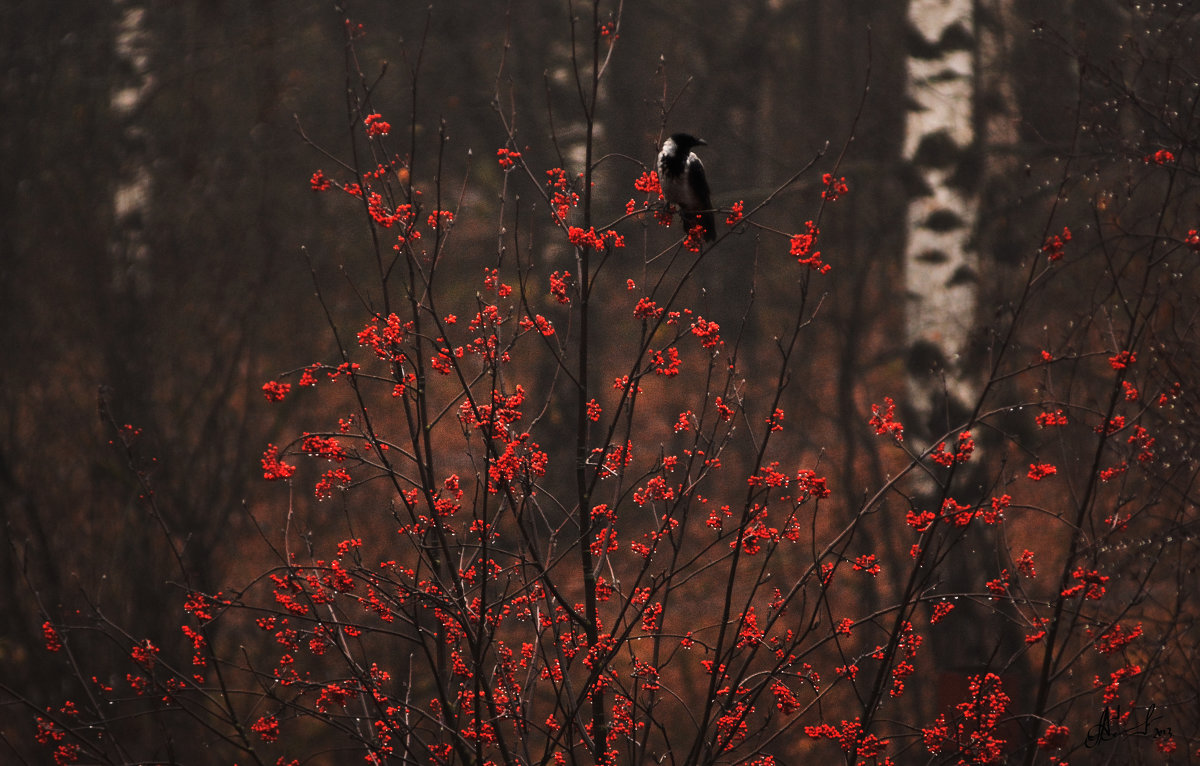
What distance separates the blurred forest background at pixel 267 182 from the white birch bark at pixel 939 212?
0.08 m

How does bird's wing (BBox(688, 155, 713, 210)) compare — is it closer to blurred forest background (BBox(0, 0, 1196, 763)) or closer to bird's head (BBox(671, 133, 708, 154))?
bird's head (BBox(671, 133, 708, 154))

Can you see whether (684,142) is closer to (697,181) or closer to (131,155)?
(697,181)

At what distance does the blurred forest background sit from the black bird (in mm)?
1903

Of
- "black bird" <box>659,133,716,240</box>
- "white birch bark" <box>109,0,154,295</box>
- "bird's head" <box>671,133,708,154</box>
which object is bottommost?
"black bird" <box>659,133,716,240</box>

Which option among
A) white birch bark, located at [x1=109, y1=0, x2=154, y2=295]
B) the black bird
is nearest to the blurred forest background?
white birch bark, located at [x1=109, y1=0, x2=154, y2=295]

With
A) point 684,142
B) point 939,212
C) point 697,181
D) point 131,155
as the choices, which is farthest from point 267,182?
point 939,212

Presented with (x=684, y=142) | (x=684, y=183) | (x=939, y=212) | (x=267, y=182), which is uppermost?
(x=939, y=212)

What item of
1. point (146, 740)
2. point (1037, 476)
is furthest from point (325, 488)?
point (146, 740)

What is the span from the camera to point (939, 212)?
485cm

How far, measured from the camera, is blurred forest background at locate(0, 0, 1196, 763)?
15.4 feet

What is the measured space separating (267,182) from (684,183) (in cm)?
292

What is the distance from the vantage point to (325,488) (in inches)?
93.7

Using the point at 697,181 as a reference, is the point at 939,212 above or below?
above

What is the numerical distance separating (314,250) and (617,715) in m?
2.97
